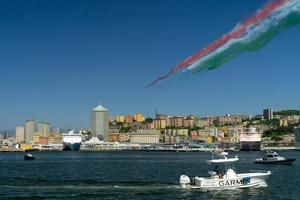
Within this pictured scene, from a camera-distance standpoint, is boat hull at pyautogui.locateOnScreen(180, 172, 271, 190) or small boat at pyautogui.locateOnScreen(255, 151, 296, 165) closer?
boat hull at pyautogui.locateOnScreen(180, 172, 271, 190)

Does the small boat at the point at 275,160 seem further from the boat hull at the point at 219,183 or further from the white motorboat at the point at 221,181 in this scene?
the boat hull at the point at 219,183

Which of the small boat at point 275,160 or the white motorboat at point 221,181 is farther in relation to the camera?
the small boat at point 275,160

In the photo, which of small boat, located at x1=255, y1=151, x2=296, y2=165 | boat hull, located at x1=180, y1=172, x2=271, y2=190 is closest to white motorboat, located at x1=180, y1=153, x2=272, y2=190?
boat hull, located at x1=180, y1=172, x2=271, y2=190

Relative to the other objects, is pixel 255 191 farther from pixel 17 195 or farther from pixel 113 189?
pixel 17 195

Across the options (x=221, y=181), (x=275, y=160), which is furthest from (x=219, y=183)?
(x=275, y=160)

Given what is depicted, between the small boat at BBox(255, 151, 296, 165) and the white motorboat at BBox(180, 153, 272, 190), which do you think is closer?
the white motorboat at BBox(180, 153, 272, 190)

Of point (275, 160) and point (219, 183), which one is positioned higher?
point (275, 160)

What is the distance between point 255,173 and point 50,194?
74.8ft

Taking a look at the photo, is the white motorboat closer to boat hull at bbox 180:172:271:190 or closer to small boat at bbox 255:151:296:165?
boat hull at bbox 180:172:271:190

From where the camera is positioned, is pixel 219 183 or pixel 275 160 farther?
pixel 275 160

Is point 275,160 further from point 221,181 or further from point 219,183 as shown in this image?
point 219,183

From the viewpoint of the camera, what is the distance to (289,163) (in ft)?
375

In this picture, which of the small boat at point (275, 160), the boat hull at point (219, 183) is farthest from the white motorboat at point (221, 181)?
the small boat at point (275, 160)

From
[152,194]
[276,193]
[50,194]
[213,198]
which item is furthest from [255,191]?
[50,194]
